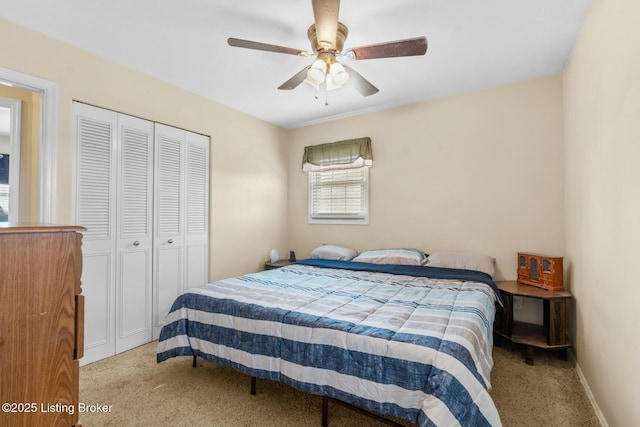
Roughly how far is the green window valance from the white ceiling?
86 cm

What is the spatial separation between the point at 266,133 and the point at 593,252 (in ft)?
12.3

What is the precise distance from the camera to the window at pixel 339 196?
412 centimetres

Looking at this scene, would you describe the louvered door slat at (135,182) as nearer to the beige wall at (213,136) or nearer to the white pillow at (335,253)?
the beige wall at (213,136)

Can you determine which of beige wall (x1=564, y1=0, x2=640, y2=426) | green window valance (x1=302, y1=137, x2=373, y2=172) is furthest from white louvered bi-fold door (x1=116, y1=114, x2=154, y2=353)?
beige wall (x1=564, y1=0, x2=640, y2=426)

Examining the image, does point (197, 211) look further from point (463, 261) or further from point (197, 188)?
point (463, 261)

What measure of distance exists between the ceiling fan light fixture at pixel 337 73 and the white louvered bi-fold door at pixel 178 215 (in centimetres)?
194

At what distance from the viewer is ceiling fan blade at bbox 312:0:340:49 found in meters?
1.68

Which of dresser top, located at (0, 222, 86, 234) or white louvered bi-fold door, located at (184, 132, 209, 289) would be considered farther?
white louvered bi-fold door, located at (184, 132, 209, 289)

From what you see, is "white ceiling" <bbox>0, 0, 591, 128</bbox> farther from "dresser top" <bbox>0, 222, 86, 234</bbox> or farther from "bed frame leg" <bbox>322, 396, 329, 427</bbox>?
"bed frame leg" <bbox>322, 396, 329, 427</bbox>

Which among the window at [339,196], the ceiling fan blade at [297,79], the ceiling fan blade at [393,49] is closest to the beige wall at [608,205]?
the ceiling fan blade at [393,49]

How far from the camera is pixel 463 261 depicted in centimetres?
312

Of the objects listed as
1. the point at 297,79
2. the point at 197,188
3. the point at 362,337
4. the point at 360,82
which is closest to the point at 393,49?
the point at 360,82

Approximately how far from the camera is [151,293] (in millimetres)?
3059

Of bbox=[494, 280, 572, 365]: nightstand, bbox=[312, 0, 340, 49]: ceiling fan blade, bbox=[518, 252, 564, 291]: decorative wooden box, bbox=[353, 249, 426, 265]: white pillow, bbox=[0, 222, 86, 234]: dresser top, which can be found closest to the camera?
bbox=[0, 222, 86, 234]: dresser top
